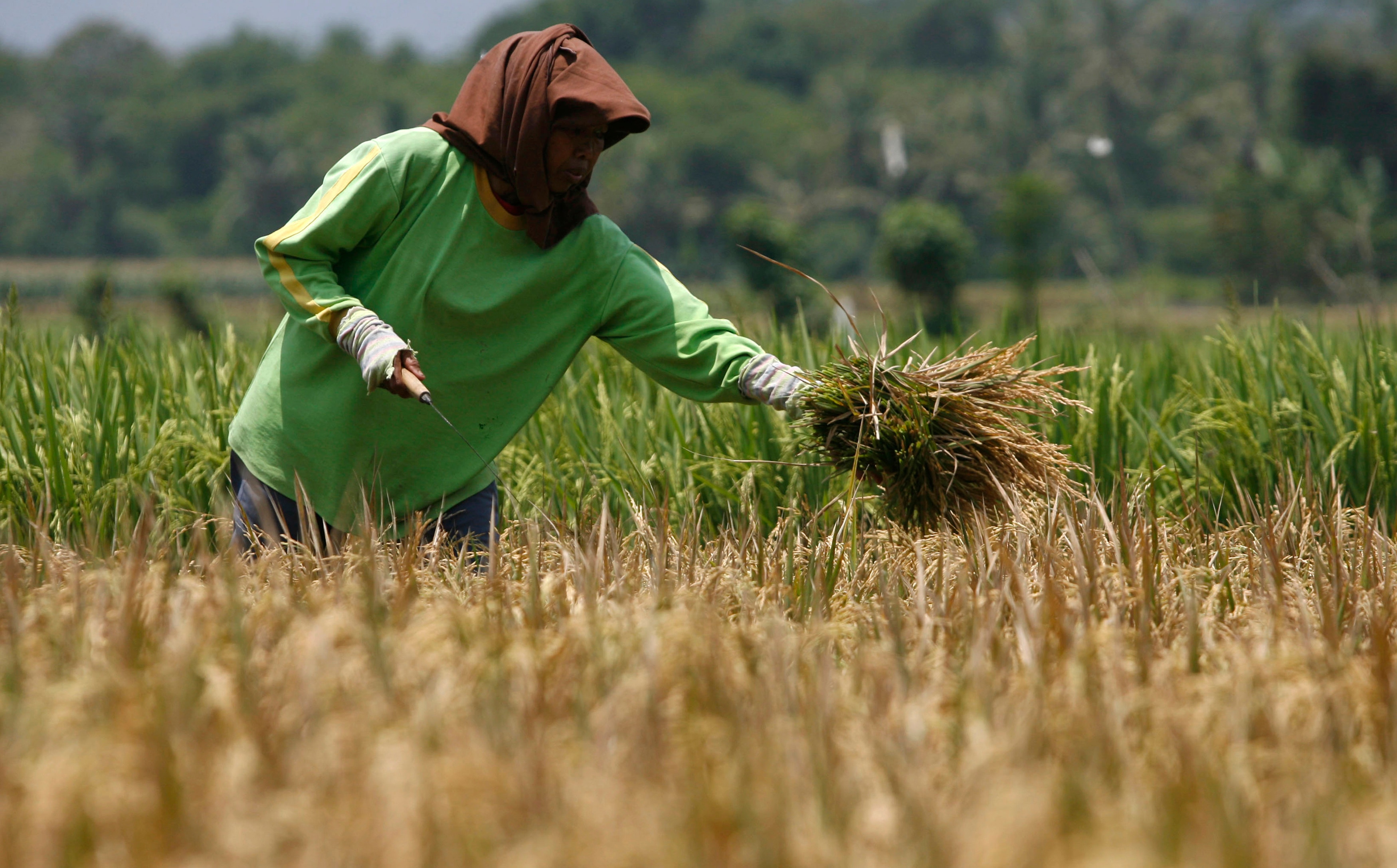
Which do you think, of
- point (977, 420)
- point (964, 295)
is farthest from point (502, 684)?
point (964, 295)

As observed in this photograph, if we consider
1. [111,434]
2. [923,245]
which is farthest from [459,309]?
[923,245]

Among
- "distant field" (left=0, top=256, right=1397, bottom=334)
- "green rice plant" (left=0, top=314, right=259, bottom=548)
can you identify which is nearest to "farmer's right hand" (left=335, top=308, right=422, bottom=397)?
"green rice plant" (left=0, top=314, right=259, bottom=548)

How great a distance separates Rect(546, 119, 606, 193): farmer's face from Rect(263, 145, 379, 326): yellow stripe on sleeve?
0.33m

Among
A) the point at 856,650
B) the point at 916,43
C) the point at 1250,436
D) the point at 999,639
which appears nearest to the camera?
the point at 999,639

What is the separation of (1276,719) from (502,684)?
882mm

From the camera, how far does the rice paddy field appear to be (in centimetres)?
121

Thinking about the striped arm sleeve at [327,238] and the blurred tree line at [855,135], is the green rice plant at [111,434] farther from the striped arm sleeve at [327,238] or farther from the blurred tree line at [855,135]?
the blurred tree line at [855,135]

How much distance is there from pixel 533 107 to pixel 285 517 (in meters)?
0.94

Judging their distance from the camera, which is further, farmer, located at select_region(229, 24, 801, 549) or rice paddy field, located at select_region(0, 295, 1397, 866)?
farmer, located at select_region(229, 24, 801, 549)

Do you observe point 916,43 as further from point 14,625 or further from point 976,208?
point 14,625

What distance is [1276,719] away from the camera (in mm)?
1500

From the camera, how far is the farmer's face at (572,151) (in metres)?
2.31

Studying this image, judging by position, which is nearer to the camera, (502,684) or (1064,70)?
(502,684)

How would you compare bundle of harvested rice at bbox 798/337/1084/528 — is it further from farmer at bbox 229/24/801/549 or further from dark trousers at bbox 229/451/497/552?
dark trousers at bbox 229/451/497/552
